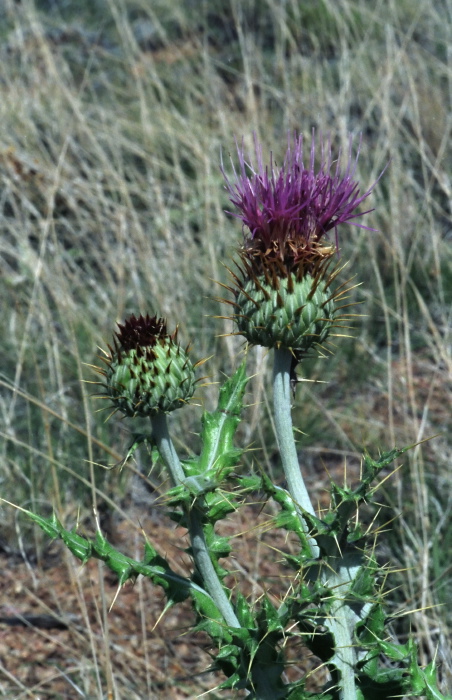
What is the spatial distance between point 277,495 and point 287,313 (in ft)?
1.46

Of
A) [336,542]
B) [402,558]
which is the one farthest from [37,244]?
[336,542]

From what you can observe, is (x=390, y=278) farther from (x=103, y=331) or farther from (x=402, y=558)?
(x=402, y=558)

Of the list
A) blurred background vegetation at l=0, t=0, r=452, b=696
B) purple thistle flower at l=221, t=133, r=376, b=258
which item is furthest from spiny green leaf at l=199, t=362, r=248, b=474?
blurred background vegetation at l=0, t=0, r=452, b=696

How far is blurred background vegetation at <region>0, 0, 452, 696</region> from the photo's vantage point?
3.67m

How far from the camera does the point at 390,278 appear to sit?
545cm

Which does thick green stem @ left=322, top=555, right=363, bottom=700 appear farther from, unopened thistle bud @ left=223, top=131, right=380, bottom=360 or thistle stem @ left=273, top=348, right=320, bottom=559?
unopened thistle bud @ left=223, top=131, right=380, bottom=360

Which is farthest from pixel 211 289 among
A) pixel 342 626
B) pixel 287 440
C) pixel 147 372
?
pixel 342 626

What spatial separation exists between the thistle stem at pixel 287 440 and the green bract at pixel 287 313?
5 centimetres

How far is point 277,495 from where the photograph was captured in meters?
1.84

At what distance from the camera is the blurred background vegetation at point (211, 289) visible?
12.0ft

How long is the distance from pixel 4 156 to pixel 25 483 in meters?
2.57

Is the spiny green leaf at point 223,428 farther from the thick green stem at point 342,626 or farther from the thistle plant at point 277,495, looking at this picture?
the thick green stem at point 342,626

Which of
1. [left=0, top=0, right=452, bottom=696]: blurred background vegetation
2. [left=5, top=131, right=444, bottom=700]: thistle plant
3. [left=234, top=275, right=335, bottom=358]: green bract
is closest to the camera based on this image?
[left=5, top=131, right=444, bottom=700]: thistle plant

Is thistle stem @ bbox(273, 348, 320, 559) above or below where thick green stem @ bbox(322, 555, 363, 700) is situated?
above
